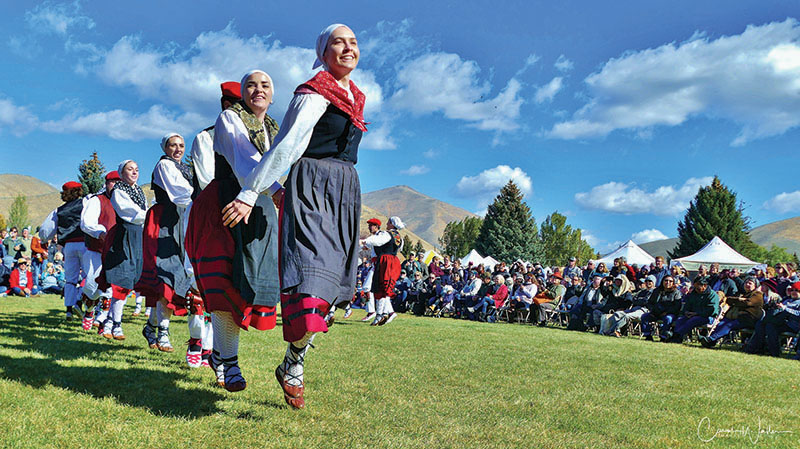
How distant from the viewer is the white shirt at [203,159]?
3.85 m

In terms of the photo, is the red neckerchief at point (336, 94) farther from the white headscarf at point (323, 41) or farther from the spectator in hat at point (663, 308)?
the spectator in hat at point (663, 308)

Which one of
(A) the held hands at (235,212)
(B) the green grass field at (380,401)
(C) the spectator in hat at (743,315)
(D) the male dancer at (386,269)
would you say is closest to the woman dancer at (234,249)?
(A) the held hands at (235,212)

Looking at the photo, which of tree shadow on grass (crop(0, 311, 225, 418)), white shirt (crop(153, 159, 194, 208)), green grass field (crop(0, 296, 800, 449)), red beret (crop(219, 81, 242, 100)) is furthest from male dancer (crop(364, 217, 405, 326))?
red beret (crop(219, 81, 242, 100))

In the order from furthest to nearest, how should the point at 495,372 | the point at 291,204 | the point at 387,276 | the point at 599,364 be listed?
the point at 387,276, the point at 599,364, the point at 495,372, the point at 291,204

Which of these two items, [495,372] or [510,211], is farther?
Result: [510,211]

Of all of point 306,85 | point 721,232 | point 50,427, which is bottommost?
point 50,427

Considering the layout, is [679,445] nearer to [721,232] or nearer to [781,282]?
[781,282]

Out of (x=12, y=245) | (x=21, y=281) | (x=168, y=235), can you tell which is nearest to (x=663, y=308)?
(x=168, y=235)

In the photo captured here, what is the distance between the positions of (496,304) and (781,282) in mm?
7129

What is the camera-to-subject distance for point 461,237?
9475 centimetres

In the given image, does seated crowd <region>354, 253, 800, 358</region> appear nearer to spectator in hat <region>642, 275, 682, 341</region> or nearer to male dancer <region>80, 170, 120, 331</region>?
spectator in hat <region>642, 275, 682, 341</region>

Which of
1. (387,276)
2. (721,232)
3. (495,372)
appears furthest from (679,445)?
(721,232)

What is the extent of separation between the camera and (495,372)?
554 cm

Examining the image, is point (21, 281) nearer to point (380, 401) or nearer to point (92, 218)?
point (92, 218)
